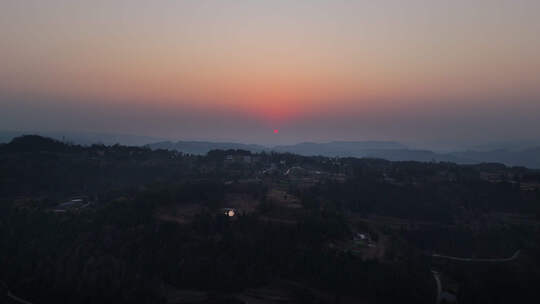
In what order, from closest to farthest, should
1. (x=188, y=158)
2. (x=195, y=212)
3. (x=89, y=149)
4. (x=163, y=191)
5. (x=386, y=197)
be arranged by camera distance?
(x=195, y=212)
(x=163, y=191)
(x=386, y=197)
(x=89, y=149)
(x=188, y=158)

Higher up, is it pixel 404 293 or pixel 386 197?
pixel 386 197

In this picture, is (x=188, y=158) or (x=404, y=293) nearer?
(x=404, y=293)

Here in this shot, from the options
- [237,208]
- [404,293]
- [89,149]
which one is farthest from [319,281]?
[89,149]

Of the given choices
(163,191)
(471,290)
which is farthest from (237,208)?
(471,290)

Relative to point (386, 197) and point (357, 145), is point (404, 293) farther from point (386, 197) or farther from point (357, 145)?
point (357, 145)

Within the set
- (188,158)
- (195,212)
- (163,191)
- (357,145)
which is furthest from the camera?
(357,145)

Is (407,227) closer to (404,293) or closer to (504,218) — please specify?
(504,218)

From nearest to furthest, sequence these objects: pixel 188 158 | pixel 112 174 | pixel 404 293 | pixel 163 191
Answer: pixel 404 293 < pixel 163 191 < pixel 112 174 < pixel 188 158


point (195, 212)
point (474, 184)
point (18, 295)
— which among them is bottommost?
point (18, 295)

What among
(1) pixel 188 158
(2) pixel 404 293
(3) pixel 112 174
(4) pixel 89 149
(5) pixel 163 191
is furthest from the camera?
(1) pixel 188 158
